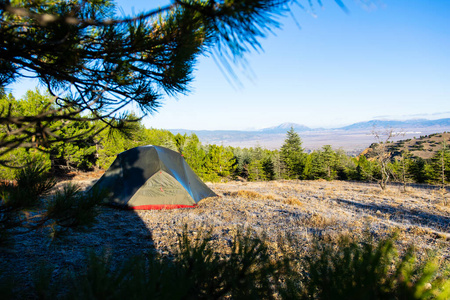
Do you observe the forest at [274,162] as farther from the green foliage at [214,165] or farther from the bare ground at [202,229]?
the bare ground at [202,229]

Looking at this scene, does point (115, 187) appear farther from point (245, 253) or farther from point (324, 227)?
point (245, 253)

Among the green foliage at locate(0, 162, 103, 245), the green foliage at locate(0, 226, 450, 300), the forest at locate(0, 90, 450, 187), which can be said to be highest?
the green foliage at locate(0, 162, 103, 245)

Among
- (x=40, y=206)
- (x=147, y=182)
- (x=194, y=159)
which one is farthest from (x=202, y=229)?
(x=194, y=159)

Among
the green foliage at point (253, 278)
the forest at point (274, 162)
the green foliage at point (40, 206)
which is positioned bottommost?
the forest at point (274, 162)

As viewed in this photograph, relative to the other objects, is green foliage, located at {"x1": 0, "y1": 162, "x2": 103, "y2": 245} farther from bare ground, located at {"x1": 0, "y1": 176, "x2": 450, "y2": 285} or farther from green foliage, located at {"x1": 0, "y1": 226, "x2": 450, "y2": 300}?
green foliage, located at {"x1": 0, "y1": 226, "x2": 450, "y2": 300}

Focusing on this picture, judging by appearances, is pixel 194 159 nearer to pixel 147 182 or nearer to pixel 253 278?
pixel 147 182

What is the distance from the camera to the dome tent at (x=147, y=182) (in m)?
6.75

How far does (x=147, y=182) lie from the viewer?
691 cm

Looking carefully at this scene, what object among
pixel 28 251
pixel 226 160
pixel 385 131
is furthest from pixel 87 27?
pixel 226 160

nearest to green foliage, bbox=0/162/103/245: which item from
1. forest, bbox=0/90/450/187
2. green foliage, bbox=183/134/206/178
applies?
forest, bbox=0/90/450/187

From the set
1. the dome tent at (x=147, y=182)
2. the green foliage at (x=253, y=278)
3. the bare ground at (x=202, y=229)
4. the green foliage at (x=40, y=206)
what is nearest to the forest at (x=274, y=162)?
the bare ground at (x=202, y=229)

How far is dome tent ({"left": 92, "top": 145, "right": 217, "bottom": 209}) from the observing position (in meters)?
6.75

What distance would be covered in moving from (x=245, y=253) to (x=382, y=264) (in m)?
0.66

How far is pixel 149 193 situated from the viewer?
22.4ft
